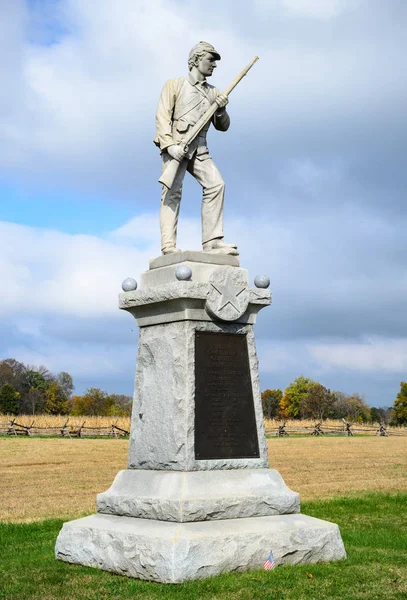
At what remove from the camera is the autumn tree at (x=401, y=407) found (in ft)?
286

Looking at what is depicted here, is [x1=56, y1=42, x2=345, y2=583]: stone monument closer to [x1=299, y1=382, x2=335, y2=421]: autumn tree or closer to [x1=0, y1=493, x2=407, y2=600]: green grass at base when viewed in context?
[x1=0, y1=493, x2=407, y2=600]: green grass at base

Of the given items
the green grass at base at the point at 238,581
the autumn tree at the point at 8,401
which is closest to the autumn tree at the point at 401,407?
the autumn tree at the point at 8,401

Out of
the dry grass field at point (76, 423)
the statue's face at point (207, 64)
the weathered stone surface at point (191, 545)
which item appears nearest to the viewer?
the weathered stone surface at point (191, 545)

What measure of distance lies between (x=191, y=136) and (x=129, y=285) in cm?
186

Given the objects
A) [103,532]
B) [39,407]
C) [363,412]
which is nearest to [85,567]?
[103,532]

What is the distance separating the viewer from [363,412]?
11025 cm

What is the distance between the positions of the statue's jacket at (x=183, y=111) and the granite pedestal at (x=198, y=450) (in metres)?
1.41

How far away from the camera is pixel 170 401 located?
833 cm

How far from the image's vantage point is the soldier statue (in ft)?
30.6

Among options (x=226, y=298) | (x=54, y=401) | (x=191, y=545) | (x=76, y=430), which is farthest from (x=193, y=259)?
(x=54, y=401)

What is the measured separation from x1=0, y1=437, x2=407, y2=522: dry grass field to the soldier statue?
595 centimetres

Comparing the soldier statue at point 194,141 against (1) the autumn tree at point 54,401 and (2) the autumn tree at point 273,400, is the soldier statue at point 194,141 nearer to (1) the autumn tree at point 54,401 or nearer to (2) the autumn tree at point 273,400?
(1) the autumn tree at point 54,401

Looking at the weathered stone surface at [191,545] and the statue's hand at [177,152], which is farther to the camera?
the statue's hand at [177,152]

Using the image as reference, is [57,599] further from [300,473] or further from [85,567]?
[300,473]
